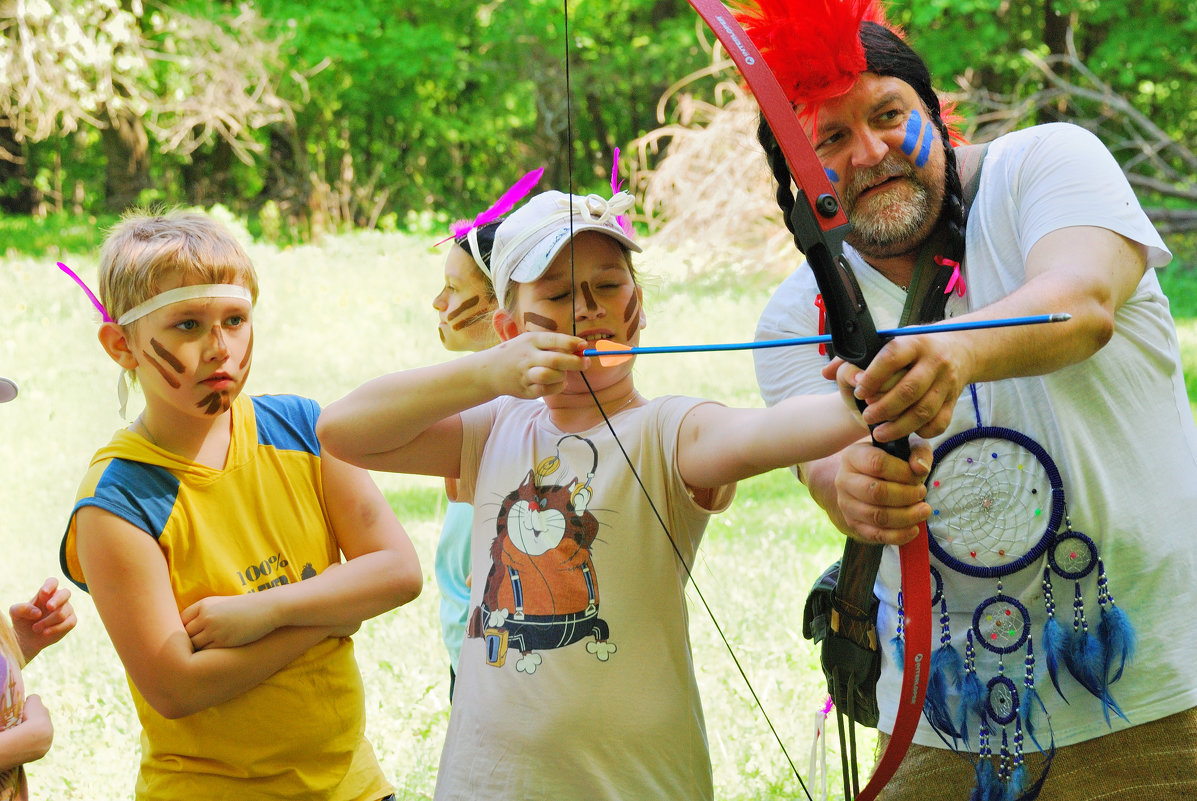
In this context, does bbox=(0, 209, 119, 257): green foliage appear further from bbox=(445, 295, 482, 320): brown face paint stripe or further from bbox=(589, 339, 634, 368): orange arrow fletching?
bbox=(589, 339, 634, 368): orange arrow fletching

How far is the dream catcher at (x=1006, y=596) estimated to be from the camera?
1.56 meters

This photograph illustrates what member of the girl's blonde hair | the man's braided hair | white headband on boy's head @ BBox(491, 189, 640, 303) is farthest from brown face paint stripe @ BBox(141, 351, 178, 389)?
the man's braided hair

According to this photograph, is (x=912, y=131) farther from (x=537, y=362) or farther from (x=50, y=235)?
(x=50, y=235)

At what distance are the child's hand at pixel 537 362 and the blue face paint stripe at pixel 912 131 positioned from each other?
624 mm

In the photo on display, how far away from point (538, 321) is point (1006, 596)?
80 cm

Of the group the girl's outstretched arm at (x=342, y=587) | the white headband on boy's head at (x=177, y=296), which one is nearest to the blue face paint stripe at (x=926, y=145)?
the girl's outstretched arm at (x=342, y=587)

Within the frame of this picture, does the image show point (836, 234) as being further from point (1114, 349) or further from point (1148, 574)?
point (1148, 574)

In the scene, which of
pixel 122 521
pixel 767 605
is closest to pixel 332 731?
pixel 122 521

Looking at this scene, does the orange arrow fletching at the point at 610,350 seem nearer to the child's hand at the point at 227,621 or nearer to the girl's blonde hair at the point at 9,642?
the child's hand at the point at 227,621

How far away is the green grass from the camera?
159 centimetres

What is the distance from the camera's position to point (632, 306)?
1603 millimetres

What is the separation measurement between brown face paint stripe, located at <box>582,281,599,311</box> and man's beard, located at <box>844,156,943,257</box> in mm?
444

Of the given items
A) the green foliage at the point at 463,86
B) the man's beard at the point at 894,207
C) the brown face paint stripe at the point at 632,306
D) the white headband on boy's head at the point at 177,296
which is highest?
the green foliage at the point at 463,86

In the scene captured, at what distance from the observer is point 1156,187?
7.46m
